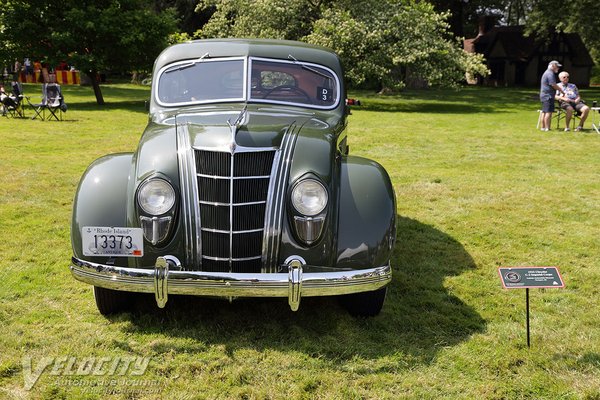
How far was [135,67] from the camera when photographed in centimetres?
1867

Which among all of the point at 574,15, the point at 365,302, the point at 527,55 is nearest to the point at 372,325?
the point at 365,302

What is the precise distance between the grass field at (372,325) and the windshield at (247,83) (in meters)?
1.70

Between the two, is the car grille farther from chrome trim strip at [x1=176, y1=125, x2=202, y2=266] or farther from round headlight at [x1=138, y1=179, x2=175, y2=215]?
round headlight at [x1=138, y1=179, x2=175, y2=215]

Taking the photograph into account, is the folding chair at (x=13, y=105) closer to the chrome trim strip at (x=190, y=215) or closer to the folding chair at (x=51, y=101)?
the folding chair at (x=51, y=101)

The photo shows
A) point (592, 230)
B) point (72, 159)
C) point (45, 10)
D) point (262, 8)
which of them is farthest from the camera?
point (262, 8)

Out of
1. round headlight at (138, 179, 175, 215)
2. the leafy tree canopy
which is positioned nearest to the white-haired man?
round headlight at (138, 179, 175, 215)

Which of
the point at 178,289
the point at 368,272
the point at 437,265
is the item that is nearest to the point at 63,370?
the point at 178,289

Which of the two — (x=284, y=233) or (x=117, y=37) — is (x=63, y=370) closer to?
(x=284, y=233)

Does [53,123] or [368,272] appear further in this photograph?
[53,123]

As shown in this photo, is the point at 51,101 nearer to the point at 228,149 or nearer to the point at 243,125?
the point at 243,125

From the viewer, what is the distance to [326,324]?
389 centimetres

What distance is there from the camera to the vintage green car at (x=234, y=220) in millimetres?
3393

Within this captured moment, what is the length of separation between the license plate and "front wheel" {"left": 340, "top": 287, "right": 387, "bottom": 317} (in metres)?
1.47

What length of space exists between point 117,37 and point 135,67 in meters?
1.14
